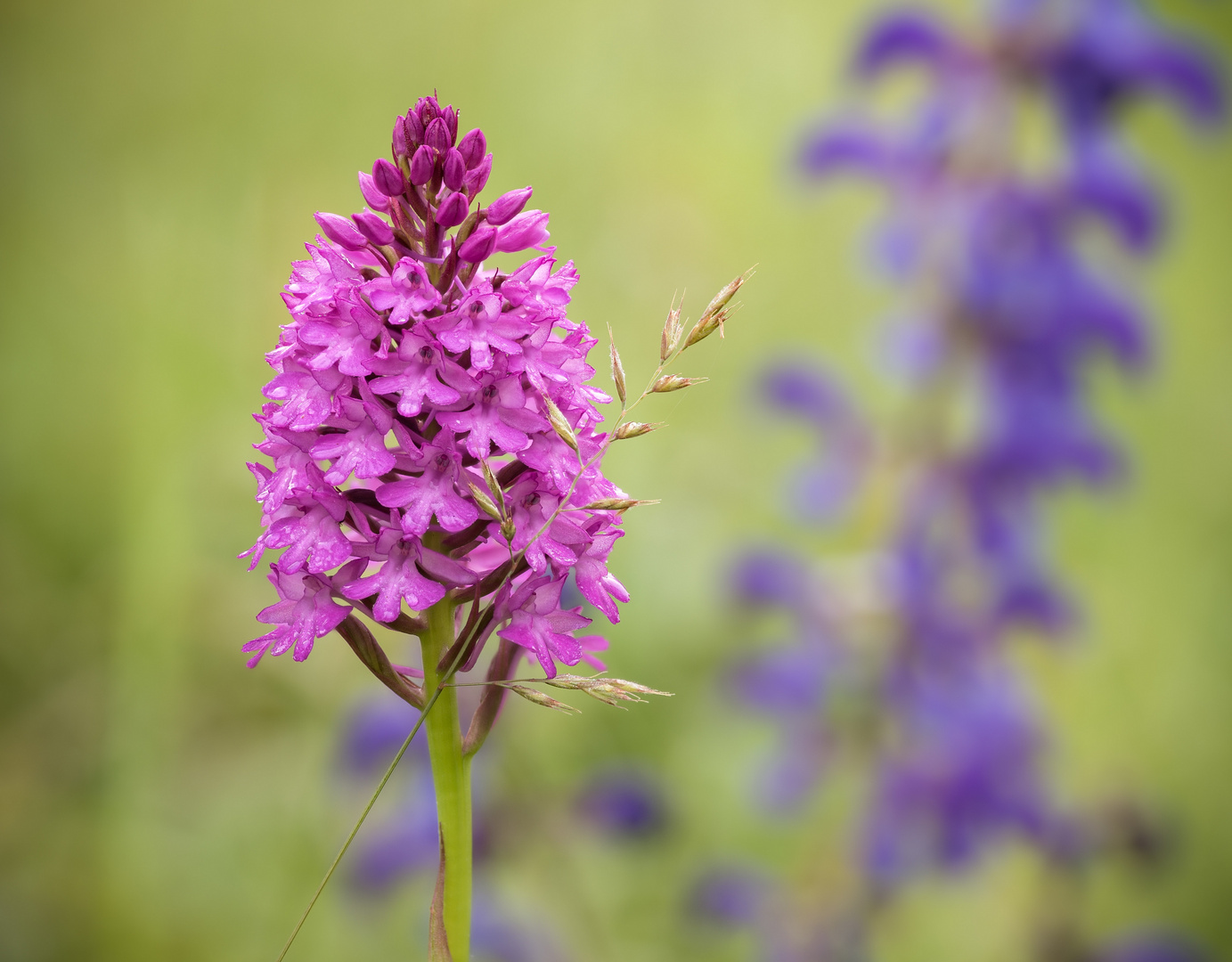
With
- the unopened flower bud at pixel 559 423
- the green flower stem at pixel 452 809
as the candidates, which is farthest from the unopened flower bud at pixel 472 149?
the green flower stem at pixel 452 809

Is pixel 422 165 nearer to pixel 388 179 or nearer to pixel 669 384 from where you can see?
pixel 388 179

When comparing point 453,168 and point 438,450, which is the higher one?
point 453,168

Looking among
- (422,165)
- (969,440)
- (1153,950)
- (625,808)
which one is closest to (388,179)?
(422,165)

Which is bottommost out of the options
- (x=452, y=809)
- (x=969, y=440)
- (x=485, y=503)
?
(x=452, y=809)

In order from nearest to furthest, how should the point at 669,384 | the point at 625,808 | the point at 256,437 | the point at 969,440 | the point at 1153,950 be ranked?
1. the point at 669,384
2. the point at 625,808
3. the point at 1153,950
4. the point at 969,440
5. the point at 256,437

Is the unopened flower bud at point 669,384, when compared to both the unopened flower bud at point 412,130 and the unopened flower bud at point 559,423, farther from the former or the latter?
the unopened flower bud at point 412,130

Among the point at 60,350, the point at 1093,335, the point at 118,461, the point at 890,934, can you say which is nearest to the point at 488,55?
the point at 60,350

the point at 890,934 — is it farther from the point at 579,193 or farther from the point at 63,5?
the point at 63,5
